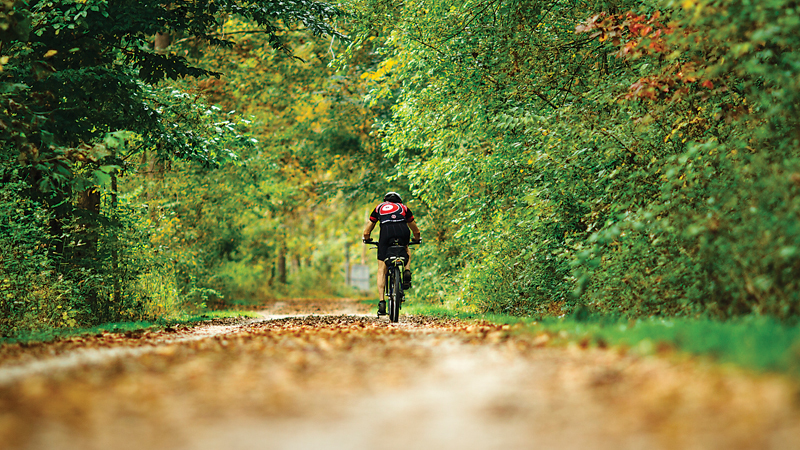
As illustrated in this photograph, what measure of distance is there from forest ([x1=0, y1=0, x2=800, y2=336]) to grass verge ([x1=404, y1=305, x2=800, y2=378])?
746mm

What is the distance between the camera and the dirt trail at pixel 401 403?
3541mm

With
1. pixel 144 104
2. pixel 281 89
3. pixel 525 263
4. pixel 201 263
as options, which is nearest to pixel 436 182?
pixel 525 263

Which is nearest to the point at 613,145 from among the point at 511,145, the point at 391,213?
the point at 511,145

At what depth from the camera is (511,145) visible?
41.3 feet

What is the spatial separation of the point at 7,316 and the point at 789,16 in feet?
33.8

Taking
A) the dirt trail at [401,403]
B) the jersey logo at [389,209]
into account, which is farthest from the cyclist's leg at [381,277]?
the dirt trail at [401,403]

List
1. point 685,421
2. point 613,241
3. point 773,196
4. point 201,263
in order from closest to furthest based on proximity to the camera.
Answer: point 685,421 < point 773,196 < point 613,241 < point 201,263

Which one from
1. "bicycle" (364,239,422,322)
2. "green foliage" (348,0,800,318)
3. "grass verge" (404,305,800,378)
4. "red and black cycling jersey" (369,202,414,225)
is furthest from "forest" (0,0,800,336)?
"bicycle" (364,239,422,322)

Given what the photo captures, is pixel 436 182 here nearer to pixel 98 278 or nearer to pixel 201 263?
pixel 98 278

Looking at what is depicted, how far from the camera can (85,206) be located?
537 inches

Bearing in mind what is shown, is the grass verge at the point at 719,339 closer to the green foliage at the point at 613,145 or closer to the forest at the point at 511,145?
the green foliage at the point at 613,145

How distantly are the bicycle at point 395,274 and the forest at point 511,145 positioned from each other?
1947mm

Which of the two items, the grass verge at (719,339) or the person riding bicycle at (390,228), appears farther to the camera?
the person riding bicycle at (390,228)

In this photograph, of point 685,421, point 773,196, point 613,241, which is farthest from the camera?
point 613,241
